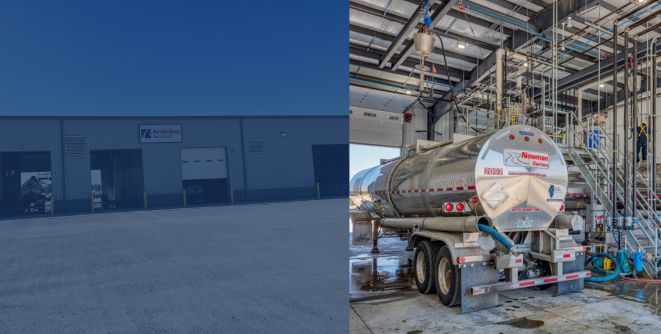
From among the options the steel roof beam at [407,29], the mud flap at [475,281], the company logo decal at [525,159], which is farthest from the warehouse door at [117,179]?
the steel roof beam at [407,29]

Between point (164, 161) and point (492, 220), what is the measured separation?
5.15m

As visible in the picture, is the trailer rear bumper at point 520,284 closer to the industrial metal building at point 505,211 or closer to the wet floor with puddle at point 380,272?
the industrial metal building at point 505,211

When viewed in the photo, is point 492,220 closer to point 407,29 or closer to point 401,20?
point 407,29

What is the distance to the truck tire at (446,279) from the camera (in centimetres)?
544

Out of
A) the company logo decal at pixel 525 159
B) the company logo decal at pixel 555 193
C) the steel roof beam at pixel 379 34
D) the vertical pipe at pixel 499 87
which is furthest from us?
the steel roof beam at pixel 379 34

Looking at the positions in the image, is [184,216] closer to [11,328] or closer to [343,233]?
[343,233]

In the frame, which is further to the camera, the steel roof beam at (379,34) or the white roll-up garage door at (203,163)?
the steel roof beam at (379,34)

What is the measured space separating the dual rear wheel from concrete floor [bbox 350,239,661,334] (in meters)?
0.17

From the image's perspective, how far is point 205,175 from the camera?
5.47 feet

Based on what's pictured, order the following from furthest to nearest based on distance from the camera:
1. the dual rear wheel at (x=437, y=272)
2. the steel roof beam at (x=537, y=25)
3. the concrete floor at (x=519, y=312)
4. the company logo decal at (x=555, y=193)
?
1. the steel roof beam at (x=537, y=25)
2. the company logo decal at (x=555, y=193)
3. the dual rear wheel at (x=437, y=272)
4. the concrete floor at (x=519, y=312)

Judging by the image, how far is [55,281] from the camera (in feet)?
7.75

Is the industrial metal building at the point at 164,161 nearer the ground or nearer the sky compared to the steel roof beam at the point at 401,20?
nearer the ground

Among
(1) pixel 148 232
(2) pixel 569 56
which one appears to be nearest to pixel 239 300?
(1) pixel 148 232

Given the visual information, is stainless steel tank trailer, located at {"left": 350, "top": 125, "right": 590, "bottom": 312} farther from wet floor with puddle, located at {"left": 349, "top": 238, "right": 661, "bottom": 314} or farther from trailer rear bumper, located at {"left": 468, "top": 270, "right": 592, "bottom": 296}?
wet floor with puddle, located at {"left": 349, "top": 238, "right": 661, "bottom": 314}
